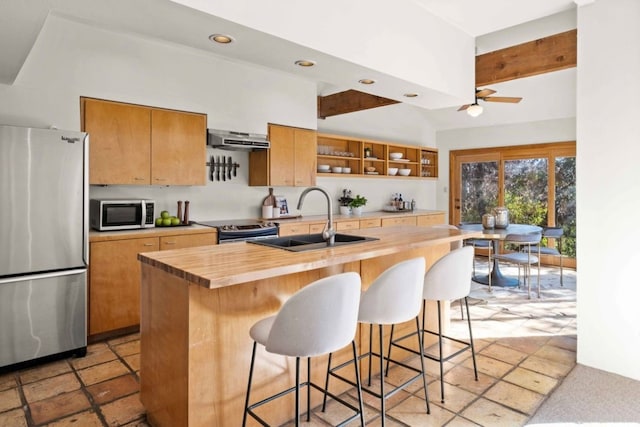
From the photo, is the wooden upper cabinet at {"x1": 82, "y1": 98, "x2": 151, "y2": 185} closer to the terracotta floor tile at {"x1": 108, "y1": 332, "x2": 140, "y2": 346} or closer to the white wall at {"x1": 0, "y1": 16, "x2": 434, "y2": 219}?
the white wall at {"x1": 0, "y1": 16, "x2": 434, "y2": 219}

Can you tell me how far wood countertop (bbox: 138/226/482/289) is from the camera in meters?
1.71

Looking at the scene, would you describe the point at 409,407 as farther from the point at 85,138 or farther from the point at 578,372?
→ the point at 85,138

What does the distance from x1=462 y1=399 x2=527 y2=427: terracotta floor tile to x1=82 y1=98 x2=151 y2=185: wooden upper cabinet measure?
3.37m

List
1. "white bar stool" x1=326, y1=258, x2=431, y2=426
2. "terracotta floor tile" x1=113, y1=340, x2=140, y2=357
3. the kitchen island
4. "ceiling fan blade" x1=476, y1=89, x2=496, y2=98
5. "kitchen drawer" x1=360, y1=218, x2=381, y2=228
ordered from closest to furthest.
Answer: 1. the kitchen island
2. "white bar stool" x1=326, y1=258, x2=431, y2=426
3. "terracotta floor tile" x1=113, y1=340, x2=140, y2=357
4. "ceiling fan blade" x1=476, y1=89, x2=496, y2=98
5. "kitchen drawer" x1=360, y1=218, x2=381, y2=228

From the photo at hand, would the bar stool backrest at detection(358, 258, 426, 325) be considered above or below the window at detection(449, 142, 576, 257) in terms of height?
below

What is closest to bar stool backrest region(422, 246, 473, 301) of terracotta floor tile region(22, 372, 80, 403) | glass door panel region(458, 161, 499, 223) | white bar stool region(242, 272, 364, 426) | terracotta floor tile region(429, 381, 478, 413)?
terracotta floor tile region(429, 381, 478, 413)

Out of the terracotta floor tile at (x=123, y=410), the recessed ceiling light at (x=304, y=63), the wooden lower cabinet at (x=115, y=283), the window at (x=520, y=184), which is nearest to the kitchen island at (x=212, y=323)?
the terracotta floor tile at (x=123, y=410)

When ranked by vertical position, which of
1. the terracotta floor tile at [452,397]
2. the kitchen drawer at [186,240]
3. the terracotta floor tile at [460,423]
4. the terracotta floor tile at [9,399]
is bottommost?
the terracotta floor tile at [460,423]

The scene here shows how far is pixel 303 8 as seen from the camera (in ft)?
7.93

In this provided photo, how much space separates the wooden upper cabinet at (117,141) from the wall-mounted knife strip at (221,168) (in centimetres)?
89

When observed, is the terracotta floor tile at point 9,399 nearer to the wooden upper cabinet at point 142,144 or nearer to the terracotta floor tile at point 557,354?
the wooden upper cabinet at point 142,144

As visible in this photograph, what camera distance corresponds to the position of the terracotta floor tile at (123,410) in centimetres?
228

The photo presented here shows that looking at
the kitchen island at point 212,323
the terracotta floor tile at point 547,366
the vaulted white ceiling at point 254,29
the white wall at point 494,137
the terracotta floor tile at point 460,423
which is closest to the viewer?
the kitchen island at point 212,323

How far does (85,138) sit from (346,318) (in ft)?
8.21
